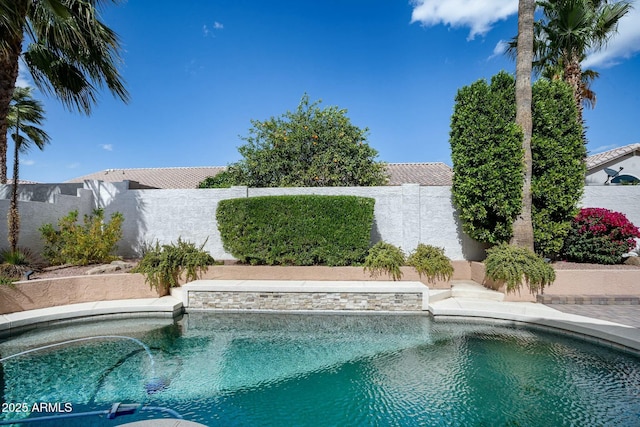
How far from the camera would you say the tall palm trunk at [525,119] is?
9430mm

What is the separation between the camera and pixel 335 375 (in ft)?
16.8

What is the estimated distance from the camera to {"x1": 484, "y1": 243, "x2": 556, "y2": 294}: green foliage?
8.47 meters

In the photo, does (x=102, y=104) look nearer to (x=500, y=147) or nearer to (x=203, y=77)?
(x=203, y=77)

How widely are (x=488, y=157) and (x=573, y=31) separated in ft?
25.2

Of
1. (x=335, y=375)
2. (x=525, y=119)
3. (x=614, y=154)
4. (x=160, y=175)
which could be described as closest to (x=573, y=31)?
(x=525, y=119)

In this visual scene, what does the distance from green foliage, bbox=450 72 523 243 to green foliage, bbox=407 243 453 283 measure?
5.43 feet

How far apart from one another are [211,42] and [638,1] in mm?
16296

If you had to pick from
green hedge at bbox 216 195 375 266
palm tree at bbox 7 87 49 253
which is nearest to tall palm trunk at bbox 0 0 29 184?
palm tree at bbox 7 87 49 253

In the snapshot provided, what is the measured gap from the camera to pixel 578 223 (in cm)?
1002

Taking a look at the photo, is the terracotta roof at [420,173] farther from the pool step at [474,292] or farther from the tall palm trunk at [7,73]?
the tall palm trunk at [7,73]

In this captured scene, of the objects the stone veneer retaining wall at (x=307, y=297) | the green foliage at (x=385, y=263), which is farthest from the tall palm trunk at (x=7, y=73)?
the green foliage at (x=385, y=263)

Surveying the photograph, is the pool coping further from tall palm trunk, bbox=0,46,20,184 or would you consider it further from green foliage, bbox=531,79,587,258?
tall palm trunk, bbox=0,46,20,184

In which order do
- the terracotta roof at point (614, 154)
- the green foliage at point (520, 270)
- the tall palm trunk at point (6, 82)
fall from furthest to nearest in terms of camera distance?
the terracotta roof at point (614, 154), the green foliage at point (520, 270), the tall palm trunk at point (6, 82)

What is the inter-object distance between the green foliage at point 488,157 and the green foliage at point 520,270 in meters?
1.08
